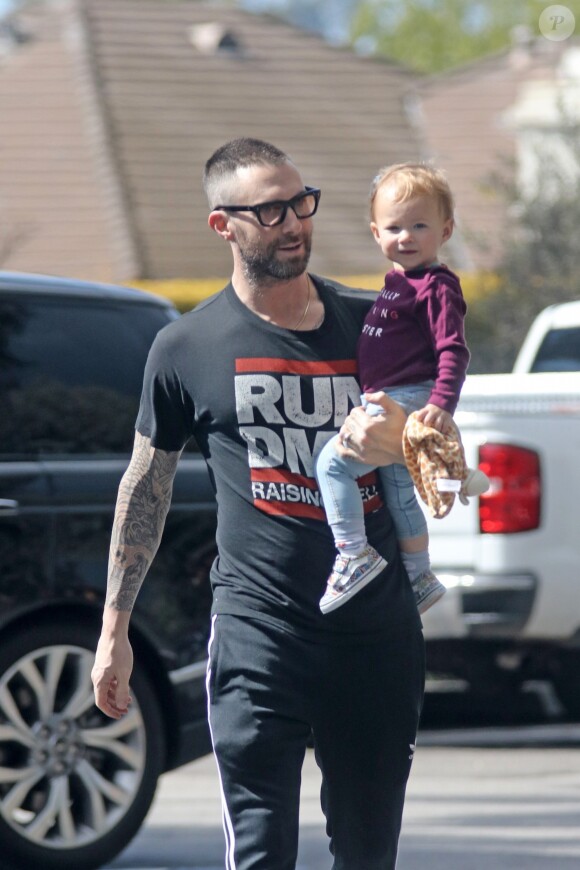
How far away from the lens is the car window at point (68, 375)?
247 inches

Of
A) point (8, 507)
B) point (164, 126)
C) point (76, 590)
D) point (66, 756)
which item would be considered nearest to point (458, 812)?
point (66, 756)

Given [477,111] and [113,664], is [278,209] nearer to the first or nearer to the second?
[113,664]

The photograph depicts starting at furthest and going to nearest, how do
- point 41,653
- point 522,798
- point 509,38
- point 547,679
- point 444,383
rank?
point 509,38 < point 547,679 < point 522,798 < point 41,653 < point 444,383

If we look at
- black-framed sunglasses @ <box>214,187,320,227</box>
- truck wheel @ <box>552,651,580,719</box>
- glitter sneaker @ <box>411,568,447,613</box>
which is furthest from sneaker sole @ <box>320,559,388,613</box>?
truck wheel @ <box>552,651,580,719</box>

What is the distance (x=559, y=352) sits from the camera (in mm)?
10352

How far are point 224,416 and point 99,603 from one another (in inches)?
92.7

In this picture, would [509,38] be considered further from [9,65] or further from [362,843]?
[362,843]

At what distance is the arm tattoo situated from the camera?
4.07 metres

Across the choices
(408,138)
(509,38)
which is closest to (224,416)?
(408,138)

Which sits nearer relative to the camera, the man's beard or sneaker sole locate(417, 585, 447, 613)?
the man's beard

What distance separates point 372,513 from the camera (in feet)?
13.1

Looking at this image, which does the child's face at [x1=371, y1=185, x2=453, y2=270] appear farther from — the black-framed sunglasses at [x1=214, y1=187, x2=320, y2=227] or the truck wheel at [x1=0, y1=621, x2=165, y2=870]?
the truck wheel at [x1=0, y1=621, x2=165, y2=870]

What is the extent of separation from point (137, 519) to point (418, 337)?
2.40 feet

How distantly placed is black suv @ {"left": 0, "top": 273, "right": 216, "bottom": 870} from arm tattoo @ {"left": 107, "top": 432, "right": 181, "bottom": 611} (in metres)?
1.98
